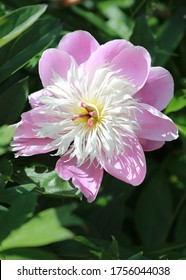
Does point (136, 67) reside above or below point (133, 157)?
above

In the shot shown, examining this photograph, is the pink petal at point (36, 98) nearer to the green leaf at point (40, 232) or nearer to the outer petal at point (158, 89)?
the outer petal at point (158, 89)

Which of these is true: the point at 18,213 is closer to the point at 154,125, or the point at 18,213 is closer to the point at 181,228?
the point at 154,125

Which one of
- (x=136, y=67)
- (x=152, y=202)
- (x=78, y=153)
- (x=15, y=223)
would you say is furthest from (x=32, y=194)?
(x=152, y=202)

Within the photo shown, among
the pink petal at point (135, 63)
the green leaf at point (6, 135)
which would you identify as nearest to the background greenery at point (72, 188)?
the green leaf at point (6, 135)

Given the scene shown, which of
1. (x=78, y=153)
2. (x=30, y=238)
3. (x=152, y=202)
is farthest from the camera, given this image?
(x=152, y=202)

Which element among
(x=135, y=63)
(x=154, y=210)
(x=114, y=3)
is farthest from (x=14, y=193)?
(x=114, y=3)

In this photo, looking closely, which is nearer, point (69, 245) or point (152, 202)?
point (69, 245)

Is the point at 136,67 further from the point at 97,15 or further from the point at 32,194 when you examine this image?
the point at 97,15
